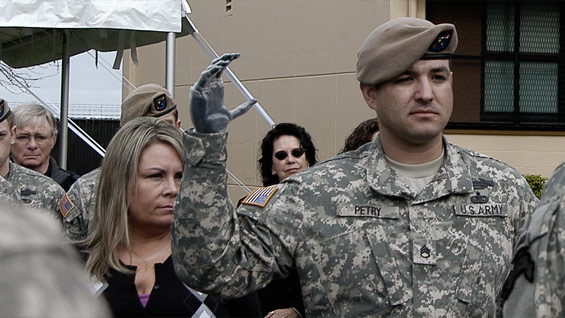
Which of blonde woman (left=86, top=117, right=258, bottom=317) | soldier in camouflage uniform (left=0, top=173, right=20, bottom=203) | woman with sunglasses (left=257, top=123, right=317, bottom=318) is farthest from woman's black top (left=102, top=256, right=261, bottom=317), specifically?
woman with sunglasses (left=257, top=123, right=317, bottom=318)

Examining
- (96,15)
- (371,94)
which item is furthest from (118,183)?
(96,15)

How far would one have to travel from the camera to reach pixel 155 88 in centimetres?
475

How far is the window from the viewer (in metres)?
10.1

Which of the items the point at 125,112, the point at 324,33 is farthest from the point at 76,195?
the point at 324,33

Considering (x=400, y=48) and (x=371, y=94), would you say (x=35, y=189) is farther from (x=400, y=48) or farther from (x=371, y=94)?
(x=400, y=48)

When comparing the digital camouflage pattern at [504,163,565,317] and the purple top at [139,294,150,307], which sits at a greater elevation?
the digital camouflage pattern at [504,163,565,317]

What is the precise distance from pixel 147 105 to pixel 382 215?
246 cm

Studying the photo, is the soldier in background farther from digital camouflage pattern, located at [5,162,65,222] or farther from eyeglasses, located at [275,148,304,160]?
eyeglasses, located at [275,148,304,160]

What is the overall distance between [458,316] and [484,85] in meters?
8.21

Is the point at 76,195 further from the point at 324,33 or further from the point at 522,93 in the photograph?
the point at 522,93

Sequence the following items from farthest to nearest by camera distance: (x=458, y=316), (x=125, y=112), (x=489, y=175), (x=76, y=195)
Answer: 1. (x=125, y=112)
2. (x=76, y=195)
3. (x=489, y=175)
4. (x=458, y=316)

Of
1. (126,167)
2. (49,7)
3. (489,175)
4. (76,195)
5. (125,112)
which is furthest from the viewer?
(49,7)

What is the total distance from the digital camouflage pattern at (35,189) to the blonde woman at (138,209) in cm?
177

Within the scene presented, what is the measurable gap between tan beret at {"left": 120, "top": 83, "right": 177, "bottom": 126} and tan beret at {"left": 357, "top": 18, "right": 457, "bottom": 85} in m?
2.22
